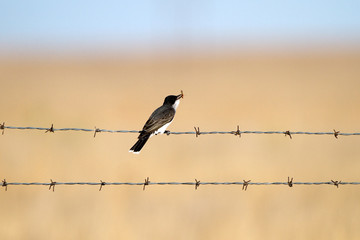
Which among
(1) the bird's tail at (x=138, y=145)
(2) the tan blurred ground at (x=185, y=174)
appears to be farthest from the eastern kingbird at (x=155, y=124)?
(2) the tan blurred ground at (x=185, y=174)

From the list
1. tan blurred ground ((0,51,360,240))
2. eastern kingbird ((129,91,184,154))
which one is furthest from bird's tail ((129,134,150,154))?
tan blurred ground ((0,51,360,240))

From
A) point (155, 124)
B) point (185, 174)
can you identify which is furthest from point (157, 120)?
point (185, 174)

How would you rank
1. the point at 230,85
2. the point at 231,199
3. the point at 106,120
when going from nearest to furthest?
the point at 231,199 → the point at 106,120 → the point at 230,85

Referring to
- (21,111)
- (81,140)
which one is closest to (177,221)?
(81,140)

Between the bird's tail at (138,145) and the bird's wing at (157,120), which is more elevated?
the bird's wing at (157,120)

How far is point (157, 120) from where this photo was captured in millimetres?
8562

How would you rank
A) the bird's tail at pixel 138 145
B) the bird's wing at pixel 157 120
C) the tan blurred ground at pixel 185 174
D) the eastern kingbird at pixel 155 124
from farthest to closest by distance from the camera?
the tan blurred ground at pixel 185 174, the bird's wing at pixel 157 120, the eastern kingbird at pixel 155 124, the bird's tail at pixel 138 145

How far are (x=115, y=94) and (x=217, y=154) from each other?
18146 millimetres

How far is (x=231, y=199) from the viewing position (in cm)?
1098

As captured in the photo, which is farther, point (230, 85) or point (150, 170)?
point (230, 85)

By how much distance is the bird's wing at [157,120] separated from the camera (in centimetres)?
835

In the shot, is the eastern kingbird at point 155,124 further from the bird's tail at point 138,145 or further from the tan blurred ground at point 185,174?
the tan blurred ground at point 185,174

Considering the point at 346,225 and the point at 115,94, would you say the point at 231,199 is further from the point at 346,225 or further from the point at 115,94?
the point at 115,94

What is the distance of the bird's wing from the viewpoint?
8352mm
